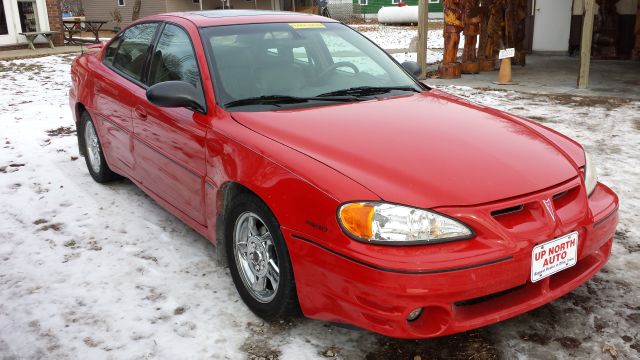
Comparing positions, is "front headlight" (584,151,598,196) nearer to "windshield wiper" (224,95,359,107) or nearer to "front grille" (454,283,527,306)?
"front grille" (454,283,527,306)

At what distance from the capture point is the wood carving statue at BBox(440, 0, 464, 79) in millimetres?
11188

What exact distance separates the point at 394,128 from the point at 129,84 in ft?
7.49

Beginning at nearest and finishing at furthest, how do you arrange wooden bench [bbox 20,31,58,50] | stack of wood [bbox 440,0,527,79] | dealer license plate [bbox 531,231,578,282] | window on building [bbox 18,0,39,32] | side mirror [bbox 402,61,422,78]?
dealer license plate [bbox 531,231,578,282]
side mirror [bbox 402,61,422,78]
stack of wood [bbox 440,0,527,79]
wooden bench [bbox 20,31,58,50]
window on building [bbox 18,0,39,32]

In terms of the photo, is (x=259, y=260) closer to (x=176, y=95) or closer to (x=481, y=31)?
(x=176, y=95)

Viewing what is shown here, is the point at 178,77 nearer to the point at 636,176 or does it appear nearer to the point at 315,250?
the point at 315,250

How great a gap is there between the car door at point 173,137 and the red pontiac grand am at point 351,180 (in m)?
0.01

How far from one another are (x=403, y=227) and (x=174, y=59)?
223 centimetres

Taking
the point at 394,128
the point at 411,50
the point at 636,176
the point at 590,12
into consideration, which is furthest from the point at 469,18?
the point at 394,128

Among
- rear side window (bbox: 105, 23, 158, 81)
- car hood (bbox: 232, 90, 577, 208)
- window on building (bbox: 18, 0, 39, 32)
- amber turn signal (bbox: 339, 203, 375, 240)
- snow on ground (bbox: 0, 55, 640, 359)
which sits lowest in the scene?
snow on ground (bbox: 0, 55, 640, 359)

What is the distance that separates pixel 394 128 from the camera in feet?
9.74

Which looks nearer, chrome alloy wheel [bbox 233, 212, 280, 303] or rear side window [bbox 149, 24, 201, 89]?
chrome alloy wheel [bbox 233, 212, 280, 303]

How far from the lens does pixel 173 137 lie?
3.54 metres

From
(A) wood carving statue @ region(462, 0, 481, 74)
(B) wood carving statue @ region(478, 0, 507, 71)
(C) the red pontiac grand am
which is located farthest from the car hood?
(B) wood carving statue @ region(478, 0, 507, 71)

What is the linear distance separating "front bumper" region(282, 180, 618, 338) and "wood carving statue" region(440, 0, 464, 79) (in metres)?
9.31
